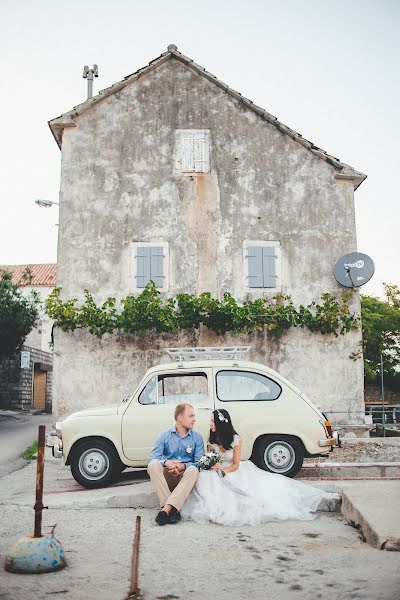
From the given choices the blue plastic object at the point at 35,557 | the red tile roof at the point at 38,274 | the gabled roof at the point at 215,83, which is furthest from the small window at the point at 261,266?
the red tile roof at the point at 38,274

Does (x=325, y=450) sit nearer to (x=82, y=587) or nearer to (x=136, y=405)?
(x=136, y=405)

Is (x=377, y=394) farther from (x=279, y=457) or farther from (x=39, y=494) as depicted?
(x=39, y=494)

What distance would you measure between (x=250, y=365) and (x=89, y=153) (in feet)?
27.0

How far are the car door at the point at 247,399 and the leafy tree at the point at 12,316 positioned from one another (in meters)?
16.5

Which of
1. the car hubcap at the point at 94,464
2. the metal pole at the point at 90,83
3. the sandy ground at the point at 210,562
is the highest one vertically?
the metal pole at the point at 90,83

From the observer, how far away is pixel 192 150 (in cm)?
1531

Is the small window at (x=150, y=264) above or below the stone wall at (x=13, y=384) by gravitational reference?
above

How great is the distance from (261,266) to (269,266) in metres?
0.20

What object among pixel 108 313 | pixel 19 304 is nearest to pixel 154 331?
pixel 108 313

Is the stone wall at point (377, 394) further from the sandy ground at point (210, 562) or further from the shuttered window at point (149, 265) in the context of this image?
the sandy ground at point (210, 562)

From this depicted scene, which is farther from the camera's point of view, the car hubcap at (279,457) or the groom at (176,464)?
the car hubcap at (279,457)

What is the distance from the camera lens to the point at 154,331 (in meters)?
14.6

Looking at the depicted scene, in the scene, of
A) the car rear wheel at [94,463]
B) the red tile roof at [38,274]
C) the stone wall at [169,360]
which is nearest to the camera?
the car rear wheel at [94,463]

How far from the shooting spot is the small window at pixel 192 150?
15.2 meters
